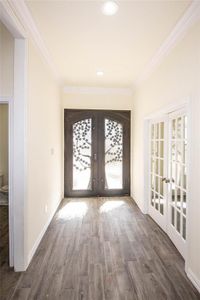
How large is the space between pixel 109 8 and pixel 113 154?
354 cm

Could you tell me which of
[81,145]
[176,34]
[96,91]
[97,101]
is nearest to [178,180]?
[176,34]

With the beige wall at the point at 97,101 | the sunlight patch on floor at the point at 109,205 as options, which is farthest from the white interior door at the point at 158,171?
the beige wall at the point at 97,101

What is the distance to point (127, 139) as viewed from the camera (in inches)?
203

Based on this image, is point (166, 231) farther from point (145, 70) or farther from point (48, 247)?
point (145, 70)

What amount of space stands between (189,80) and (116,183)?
3.55m

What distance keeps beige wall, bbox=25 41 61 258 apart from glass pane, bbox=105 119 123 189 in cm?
194

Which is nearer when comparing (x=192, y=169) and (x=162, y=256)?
(x=192, y=169)

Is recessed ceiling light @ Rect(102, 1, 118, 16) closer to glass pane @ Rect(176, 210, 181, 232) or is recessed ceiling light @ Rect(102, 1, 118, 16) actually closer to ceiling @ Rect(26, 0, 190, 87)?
ceiling @ Rect(26, 0, 190, 87)

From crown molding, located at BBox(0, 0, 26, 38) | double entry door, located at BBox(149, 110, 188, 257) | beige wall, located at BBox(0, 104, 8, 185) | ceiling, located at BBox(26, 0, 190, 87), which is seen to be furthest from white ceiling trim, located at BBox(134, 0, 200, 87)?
beige wall, located at BBox(0, 104, 8, 185)

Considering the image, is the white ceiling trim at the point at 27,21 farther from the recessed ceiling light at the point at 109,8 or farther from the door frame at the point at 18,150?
the recessed ceiling light at the point at 109,8

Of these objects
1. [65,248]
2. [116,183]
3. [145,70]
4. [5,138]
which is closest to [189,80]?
[145,70]

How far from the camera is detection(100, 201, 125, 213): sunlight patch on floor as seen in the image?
13.8 ft

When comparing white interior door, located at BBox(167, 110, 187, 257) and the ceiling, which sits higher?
the ceiling

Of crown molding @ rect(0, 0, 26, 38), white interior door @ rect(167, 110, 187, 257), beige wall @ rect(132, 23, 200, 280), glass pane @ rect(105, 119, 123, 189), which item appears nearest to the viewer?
crown molding @ rect(0, 0, 26, 38)
